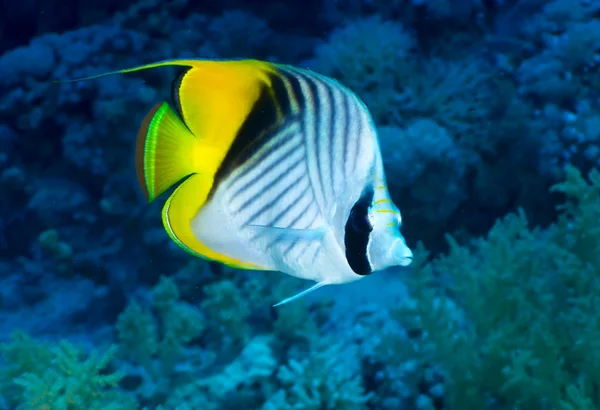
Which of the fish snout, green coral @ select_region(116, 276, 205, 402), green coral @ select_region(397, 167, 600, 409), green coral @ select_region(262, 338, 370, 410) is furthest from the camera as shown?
green coral @ select_region(116, 276, 205, 402)

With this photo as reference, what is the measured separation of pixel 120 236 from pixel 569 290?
3493 millimetres

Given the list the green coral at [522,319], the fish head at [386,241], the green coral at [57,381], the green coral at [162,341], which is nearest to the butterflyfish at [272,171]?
the fish head at [386,241]

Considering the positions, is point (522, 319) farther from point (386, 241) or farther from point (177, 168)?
point (177, 168)

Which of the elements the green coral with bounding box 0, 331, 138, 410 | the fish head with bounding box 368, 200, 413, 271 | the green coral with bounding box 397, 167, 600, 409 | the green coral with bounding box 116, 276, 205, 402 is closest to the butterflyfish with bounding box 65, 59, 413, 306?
the fish head with bounding box 368, 200, 413, 271

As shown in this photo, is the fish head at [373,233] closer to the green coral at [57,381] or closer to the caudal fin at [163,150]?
the caudal fin at [163,150]

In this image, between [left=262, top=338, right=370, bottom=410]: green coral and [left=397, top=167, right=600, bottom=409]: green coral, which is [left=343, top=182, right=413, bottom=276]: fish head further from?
Result: [left=262, top=338, right=370, bottom=410]: green coral

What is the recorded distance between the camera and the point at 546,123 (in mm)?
4586

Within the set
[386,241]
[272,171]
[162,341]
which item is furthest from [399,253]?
[162,341]

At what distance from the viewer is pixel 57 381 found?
2352 mm

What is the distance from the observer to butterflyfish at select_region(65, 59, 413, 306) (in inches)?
34.3

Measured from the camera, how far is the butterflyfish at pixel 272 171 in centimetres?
87

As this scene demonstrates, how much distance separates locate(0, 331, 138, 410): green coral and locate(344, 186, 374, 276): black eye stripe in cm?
192

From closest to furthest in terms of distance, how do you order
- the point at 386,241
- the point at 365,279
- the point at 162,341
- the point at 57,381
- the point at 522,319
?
the point at 386,241 → the point at 57,381 → the point at 522,319 → the point at 162,341 → the point at 365,279

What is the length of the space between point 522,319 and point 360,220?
206cm
